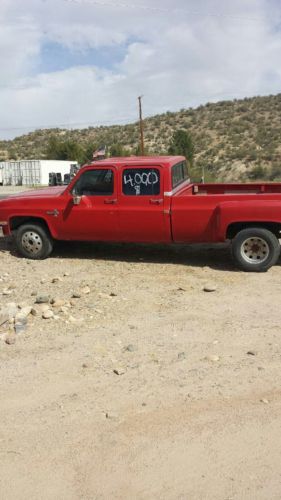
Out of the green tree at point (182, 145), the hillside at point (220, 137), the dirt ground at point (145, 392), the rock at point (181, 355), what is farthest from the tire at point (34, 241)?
the green tree at point (182, 145)

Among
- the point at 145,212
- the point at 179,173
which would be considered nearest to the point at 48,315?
the point at 145,212

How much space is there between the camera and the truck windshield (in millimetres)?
8016

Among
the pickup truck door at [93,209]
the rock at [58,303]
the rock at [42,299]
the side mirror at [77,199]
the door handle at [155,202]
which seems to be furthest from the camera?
the side mirror at [77,199]

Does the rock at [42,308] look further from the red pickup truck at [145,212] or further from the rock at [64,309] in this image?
the red pickup truck at [145,212]

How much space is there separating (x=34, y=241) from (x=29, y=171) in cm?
4161

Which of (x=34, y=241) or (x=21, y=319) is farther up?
(x=34, y=241)

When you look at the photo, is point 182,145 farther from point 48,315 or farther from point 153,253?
point 48,315

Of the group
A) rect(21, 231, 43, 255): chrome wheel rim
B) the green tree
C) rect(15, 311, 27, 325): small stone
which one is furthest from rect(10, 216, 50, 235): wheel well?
the green tree

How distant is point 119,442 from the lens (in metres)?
3.37

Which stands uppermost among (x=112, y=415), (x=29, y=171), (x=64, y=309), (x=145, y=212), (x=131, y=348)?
(x=29, y=171)

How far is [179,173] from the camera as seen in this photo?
27.6 feet

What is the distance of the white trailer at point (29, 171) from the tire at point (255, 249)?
1652 inches

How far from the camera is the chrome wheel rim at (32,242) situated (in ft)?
28.0

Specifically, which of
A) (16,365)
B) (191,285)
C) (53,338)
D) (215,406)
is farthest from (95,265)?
(215,406)
